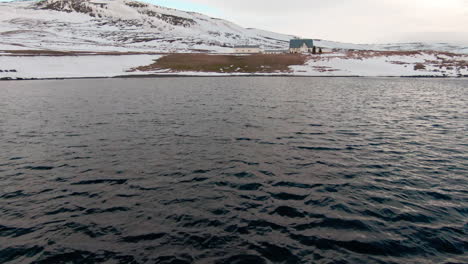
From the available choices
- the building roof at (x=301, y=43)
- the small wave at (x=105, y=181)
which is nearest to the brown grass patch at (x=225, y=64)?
the building roof at (x=301, y=43)

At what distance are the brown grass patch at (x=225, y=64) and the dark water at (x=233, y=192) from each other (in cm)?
6397

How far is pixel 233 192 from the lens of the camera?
10953 millimetres

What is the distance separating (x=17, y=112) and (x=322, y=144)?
3136cm

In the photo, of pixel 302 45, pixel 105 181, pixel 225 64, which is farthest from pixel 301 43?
pixel 105 181

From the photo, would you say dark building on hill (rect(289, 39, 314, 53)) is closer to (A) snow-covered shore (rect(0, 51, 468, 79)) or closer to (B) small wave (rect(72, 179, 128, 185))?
(A) snow-covered shore (rect(0, 51, 468, 79))

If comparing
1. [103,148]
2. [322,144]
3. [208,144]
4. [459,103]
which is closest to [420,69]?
[459,103]

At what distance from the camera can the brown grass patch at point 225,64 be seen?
8350 cm

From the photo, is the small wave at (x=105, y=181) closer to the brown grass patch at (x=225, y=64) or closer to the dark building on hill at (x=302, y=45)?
the brown grass patch at (x=225, y=64)

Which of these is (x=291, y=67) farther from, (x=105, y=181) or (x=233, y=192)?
(x=105, y=181)

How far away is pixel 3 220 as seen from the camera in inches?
358

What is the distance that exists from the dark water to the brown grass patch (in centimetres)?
6397

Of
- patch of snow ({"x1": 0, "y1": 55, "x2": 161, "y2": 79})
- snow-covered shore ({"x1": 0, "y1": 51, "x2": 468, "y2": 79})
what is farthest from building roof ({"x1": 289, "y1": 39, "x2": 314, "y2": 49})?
patch of snow ({"x1": 0, "y1": 55, "x2": 161, "y2": 79})

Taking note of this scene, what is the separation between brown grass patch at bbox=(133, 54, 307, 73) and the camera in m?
83.5

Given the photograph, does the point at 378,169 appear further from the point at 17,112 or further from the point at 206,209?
the point at 17,112
